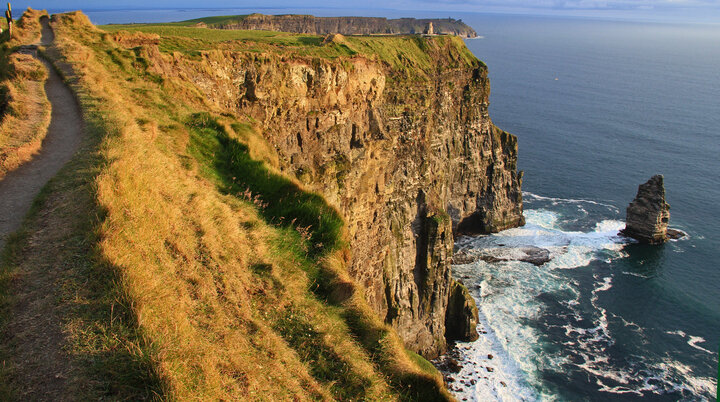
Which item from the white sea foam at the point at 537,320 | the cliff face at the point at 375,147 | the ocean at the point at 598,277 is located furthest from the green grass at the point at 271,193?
the ocean at the point at 598,277

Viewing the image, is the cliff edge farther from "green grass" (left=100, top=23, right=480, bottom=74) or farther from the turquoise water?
the turquoise water

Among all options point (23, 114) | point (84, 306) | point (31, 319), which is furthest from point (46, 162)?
point (84, 306)

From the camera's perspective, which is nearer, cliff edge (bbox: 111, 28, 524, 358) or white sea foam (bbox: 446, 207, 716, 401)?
cliff edge (bbox: 111, 28, 524, 358)

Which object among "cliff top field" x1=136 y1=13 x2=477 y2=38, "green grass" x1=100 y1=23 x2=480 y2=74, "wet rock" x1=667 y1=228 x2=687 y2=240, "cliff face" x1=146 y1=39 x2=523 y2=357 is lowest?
"wet rock" x1=667 y1=228 x2=687 y2=240

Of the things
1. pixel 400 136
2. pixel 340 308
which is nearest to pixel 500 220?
pixel 400 136

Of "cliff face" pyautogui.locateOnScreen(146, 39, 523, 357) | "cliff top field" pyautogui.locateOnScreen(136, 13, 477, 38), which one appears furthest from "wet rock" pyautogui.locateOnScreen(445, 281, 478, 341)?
"cliff top field" pyautogui.locateOnScreen(136, 13, 477, 38)

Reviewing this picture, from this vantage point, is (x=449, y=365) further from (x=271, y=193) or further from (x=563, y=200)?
(x=563, y=200)

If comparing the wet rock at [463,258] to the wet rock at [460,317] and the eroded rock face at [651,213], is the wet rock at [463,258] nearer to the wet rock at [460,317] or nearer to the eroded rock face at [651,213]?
the wet rock at [460,317]

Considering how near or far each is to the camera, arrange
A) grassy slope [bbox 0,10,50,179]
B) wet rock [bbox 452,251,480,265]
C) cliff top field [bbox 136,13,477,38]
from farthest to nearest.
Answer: cliff top field [bbox 136,13,477,38], wet rock [bbox 452,251,480,265], grassy slope [bbox 0,10,50,179]
